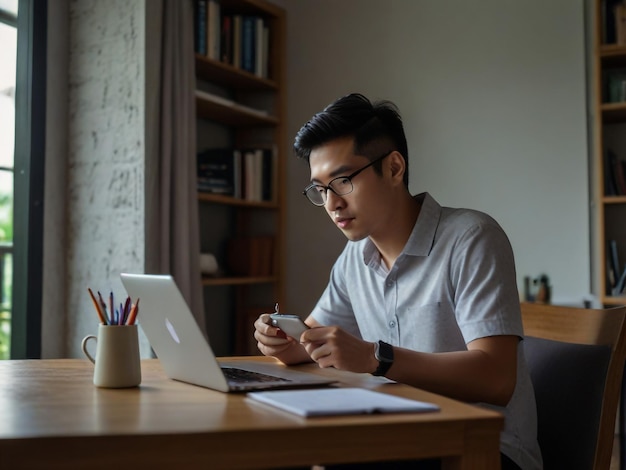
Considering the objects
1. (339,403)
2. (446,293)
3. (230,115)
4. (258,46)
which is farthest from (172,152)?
(339,403)

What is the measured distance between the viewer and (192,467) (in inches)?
35.0

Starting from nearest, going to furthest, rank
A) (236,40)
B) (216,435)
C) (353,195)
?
(216,435) < (353,195) < (236,40)

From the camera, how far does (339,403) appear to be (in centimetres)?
103

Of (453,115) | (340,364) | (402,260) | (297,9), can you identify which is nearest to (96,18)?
(297,9)

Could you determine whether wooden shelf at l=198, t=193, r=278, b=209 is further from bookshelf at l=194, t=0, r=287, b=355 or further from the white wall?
the white wall

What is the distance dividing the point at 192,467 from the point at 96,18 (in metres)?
2.77

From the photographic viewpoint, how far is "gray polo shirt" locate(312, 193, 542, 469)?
1.47 metres

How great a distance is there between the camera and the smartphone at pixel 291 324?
135 cm

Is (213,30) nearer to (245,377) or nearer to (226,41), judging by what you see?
(226,41)

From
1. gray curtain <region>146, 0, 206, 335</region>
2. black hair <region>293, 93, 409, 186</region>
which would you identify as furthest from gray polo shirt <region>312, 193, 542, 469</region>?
gray curtain <region>146, 0, 206, 335</region>

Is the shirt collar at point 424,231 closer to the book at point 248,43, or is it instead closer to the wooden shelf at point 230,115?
the wooden shelf at point 230,115

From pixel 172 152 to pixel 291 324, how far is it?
2.13m

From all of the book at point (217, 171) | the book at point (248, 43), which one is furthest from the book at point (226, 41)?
the book at point (217, 171)

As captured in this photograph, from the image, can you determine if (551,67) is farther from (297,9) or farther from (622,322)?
(622,322)
